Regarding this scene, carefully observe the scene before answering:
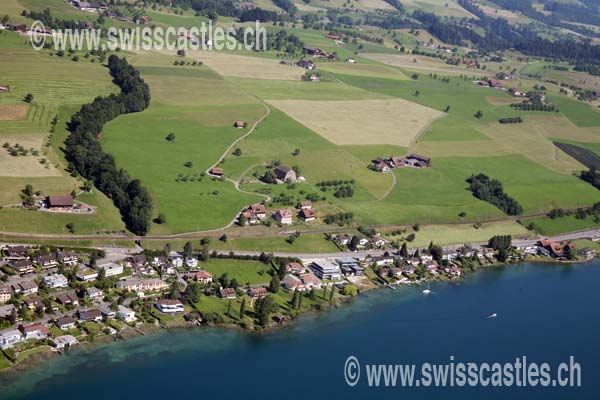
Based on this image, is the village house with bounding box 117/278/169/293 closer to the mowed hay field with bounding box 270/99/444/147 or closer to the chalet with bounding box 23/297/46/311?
the chalet with bounding box 23/297/46/311

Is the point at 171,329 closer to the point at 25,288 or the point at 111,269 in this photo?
the point at 111,269

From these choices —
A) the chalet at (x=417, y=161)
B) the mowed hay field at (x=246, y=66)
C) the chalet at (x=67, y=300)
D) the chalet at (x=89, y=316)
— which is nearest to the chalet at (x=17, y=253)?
the chalet at (x=67, y=300)

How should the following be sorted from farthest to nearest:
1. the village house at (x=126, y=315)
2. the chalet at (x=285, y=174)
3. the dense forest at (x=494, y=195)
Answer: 1. the dense forest at (x=494, y=195)
2. the chalet at (x=285, y=174)
3. the village house at (x=126, y=315)

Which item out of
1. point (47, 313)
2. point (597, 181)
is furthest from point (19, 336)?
point (597, 181)

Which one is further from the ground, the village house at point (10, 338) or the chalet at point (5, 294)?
the chalet at point (5, 294)

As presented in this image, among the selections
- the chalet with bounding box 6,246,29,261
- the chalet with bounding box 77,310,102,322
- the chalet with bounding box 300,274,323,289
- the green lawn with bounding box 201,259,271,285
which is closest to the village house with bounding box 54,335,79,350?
the chalet with bounding box 77,310,102,322

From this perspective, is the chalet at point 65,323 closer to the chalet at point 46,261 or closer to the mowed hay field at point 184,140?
the chalet at point 46,261
